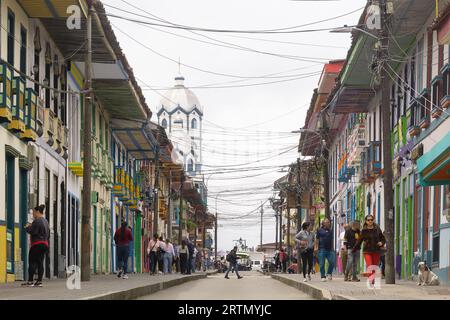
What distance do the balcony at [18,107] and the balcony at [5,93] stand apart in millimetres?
271

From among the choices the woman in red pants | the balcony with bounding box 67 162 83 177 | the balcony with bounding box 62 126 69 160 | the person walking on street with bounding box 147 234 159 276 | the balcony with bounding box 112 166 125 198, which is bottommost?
the person walking on street with bounding box 147 234 159 276

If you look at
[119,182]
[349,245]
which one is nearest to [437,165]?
[349,245]

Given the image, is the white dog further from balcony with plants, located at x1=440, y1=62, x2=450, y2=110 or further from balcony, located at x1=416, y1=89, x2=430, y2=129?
balcony, located at x1=416, y1=89, x2=430, y2=129

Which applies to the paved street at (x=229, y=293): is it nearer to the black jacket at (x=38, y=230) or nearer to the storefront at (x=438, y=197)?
the black jacket at (x=38, y=230)

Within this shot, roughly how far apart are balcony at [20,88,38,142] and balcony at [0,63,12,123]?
67.6 inches

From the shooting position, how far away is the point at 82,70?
4019cm

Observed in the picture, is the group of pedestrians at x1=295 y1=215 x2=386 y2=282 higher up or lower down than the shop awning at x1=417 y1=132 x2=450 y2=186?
lower down

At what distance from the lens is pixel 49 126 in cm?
3238

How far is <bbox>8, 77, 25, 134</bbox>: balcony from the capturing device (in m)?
26.6

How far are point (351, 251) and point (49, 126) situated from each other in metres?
8.50

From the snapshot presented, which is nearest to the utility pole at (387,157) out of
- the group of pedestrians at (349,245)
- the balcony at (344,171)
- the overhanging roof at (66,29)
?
the group of pedestrians at (349,245)

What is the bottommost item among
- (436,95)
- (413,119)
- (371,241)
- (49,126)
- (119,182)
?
(371,241)

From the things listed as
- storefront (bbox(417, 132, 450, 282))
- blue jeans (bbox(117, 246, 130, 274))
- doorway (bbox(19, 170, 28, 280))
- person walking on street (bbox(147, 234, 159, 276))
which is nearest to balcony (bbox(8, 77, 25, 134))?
→ doorway (bbox(19, 170, 28, 280))

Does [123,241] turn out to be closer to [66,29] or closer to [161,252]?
[66,29]
